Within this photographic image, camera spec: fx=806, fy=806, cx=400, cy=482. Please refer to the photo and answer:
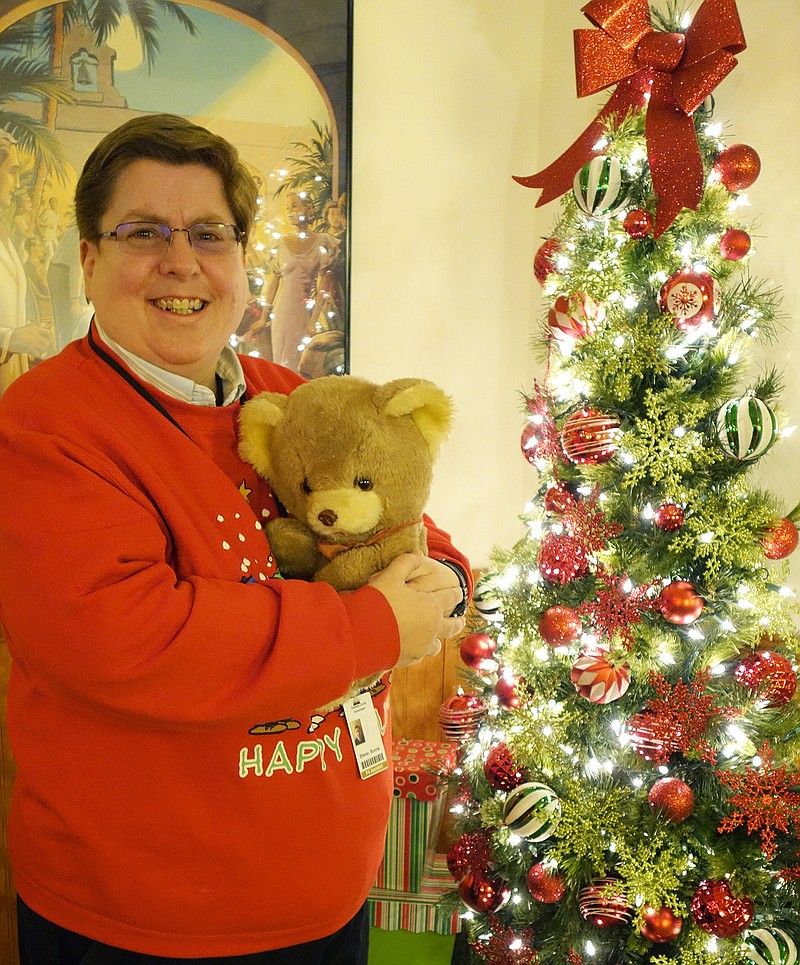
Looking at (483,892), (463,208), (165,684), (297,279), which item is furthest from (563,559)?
(463,208)

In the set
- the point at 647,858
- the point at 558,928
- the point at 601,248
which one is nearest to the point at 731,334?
the point at 601,248

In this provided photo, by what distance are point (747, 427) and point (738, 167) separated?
0.46m

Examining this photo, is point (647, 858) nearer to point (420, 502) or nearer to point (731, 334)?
point (420, 502)

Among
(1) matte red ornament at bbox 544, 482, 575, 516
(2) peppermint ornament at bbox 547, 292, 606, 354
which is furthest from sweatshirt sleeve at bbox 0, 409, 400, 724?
(2) peppermint ornament at bbox 547, 292, 606, 354

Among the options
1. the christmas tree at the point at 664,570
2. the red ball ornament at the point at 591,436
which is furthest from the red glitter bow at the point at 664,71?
the red ball ornament at the point at 591,436

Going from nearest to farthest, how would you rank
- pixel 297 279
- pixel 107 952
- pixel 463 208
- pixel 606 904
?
pixel 107 952
pixel 606 904
pixel 297 279
pixel 463 208

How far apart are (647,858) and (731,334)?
3.06ft

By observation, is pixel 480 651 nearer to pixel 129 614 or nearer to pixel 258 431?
pixel 258 431

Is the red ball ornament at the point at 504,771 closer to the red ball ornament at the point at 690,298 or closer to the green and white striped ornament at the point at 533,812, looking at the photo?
the green and white striped ornament at the point at 533,812

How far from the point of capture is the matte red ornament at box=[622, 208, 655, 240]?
139 centimetres

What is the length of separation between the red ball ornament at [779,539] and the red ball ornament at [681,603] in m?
0.14

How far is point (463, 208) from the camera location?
243 centimetres

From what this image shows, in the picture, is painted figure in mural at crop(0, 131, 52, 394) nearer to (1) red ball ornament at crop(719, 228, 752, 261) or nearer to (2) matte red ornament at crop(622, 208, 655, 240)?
(2) matte red ornament at crop(622, 208, 655, 240)

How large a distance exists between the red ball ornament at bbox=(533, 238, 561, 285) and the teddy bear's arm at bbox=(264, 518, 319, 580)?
802mm
